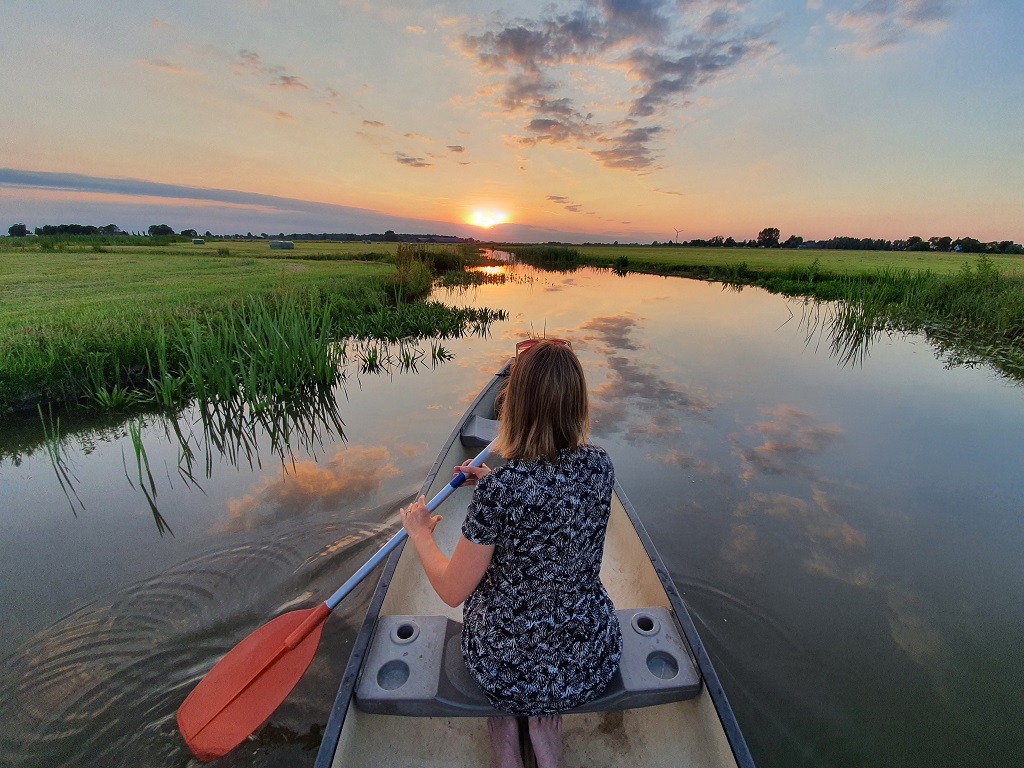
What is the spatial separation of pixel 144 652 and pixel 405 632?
2.11 metres

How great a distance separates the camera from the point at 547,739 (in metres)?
1.89

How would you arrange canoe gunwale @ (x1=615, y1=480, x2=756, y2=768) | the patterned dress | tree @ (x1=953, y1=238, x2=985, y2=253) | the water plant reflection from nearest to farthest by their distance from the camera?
the patterned dress, canoe gunwale @ (x1=615, y1=480, x2=756, y2=768), the water plant reflection, tree @ (x1=953, y1=238, x2=985, y2=253)

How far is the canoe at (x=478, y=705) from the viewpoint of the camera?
77.0 inches

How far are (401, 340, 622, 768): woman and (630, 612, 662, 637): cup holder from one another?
396mm

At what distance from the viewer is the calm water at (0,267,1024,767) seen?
2.70 meters

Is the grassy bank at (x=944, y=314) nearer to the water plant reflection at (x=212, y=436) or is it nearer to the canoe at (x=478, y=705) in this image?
the canoe at (x=478, y=705)

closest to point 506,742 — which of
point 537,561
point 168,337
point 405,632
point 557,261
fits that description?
point 405,632

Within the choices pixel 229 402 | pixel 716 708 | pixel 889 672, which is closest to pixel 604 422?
pixel 889 672

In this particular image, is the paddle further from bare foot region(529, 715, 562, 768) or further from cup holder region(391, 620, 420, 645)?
bare foot region(529, 715, 562, 768)

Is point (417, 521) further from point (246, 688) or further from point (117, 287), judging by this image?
point (117, 287)

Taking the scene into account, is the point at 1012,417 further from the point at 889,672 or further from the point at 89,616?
the point at 89,616

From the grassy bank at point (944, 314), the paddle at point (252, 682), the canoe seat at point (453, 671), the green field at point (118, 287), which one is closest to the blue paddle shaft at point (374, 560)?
the paddle at point (252, 682)

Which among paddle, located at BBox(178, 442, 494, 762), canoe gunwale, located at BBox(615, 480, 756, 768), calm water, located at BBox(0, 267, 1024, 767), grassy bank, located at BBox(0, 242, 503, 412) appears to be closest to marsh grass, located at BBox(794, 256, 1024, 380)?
calm water, located at BBox(0, 267, 1024, 767)

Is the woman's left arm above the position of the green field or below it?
above
